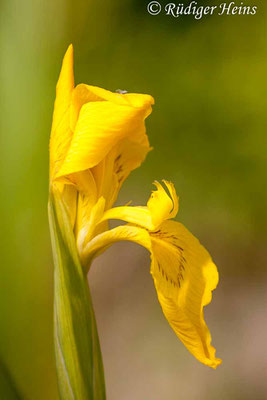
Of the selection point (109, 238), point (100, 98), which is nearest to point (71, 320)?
point (109, 238)

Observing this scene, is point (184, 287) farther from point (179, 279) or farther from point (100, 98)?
point (100, 98)

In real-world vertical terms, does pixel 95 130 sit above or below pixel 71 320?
above

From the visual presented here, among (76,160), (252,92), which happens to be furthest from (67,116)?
(252,92)

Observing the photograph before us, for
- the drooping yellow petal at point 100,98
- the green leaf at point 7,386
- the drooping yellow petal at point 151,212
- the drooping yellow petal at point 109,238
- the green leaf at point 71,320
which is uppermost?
the drooping yellow petal at point 100,98

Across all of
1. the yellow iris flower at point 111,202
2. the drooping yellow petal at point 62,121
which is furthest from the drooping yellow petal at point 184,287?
the drooping yellow petal at point 62,121

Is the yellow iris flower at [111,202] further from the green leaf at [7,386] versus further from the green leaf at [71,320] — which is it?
the green leaf at [7,386]

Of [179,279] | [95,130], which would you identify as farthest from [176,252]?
[95,130]

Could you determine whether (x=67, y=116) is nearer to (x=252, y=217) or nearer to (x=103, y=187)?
(x=103, y=187)

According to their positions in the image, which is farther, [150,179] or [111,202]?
[150,179]

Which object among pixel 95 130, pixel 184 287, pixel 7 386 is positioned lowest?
pixel 7 386
